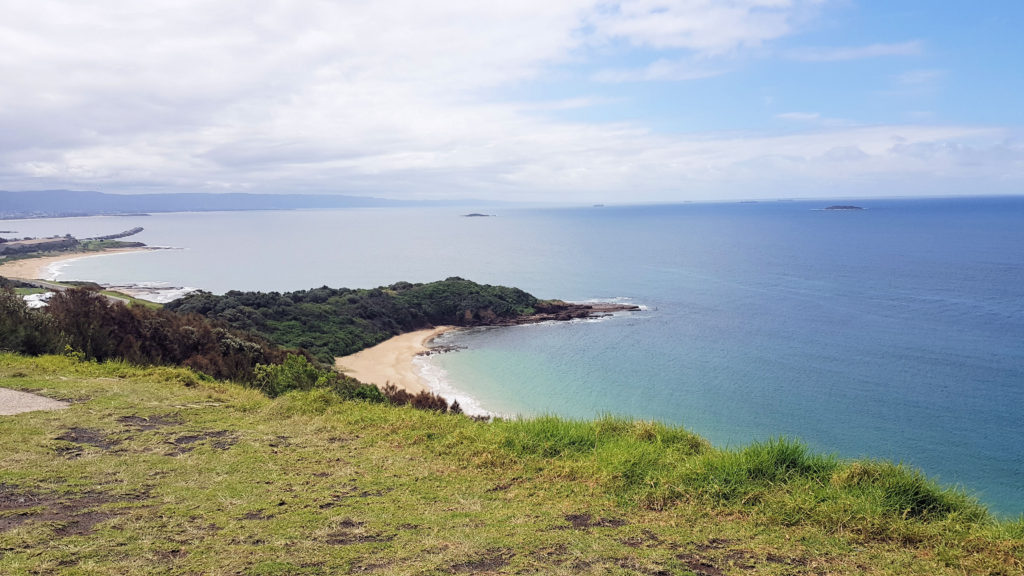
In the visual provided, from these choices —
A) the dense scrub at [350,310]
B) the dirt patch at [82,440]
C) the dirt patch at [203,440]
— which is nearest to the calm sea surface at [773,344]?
the dense scrub at [350,310]

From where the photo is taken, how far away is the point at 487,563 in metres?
4.86

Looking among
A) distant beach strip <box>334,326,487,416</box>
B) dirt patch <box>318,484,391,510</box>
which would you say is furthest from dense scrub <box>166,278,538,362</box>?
dirt patch <box>318,484,391,510</box>

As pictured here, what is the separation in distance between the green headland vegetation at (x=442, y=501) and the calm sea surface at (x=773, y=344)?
1335cm

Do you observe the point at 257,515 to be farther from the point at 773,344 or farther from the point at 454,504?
the point at 773,344

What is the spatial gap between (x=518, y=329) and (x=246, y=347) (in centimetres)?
3512

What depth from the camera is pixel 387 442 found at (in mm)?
8445

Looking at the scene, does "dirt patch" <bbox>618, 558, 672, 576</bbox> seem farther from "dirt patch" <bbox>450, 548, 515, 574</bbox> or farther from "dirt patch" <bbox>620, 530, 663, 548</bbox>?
"dirt patch" <bbox>450, 548, 515, 574</bbox>

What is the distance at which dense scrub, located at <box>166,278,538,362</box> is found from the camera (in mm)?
42031

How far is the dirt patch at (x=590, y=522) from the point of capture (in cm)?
576

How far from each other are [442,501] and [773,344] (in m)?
41.2

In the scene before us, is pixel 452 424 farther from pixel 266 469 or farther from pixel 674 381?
pixel 674 381

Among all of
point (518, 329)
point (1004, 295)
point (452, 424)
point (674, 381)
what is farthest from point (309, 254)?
point (452, 424)

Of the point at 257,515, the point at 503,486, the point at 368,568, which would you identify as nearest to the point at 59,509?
the point at 257,515

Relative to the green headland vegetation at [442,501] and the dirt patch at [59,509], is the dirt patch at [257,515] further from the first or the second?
the dirt patch at [59,509]
